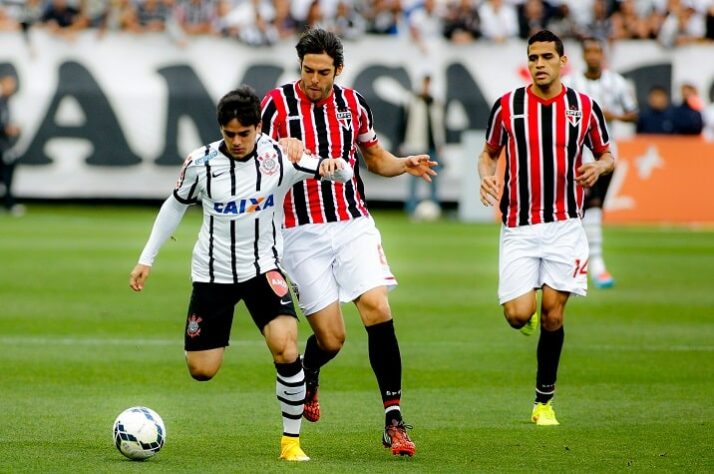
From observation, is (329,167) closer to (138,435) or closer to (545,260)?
(138,435)

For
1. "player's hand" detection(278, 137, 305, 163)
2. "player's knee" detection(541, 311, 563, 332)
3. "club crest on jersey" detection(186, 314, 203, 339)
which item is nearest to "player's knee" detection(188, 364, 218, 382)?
"club crest on jersey" detection(186, 314, 203, 339)

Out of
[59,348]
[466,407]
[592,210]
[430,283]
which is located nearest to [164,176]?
[430,283]

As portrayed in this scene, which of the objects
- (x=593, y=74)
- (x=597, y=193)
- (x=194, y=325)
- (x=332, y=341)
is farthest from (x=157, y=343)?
(x=593, y=74)

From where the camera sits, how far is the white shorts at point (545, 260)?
28.9ft

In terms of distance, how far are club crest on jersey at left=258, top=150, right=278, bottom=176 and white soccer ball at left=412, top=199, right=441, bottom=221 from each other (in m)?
18.1

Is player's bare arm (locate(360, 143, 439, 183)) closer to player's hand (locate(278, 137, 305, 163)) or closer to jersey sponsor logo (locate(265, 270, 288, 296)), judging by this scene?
player's hand (locate(278, 137, 305, 163))

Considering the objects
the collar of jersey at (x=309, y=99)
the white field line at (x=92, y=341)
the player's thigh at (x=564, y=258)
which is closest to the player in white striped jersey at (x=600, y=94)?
the white field line at (x=92, y=341)

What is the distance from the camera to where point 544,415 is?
854 cm

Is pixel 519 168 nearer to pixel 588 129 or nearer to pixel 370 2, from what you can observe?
pixel 588 129

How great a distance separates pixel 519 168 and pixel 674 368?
2517 mm

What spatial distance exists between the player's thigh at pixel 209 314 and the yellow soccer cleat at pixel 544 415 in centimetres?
202

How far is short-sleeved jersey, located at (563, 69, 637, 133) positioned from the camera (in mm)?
14523

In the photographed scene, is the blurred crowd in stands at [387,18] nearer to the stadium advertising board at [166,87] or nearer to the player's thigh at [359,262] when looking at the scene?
the stadium advertising board at [166,87]

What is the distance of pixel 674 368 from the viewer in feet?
34.9
